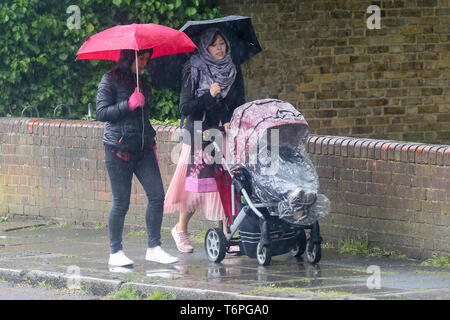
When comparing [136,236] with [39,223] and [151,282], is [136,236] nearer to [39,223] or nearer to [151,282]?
[39,223]

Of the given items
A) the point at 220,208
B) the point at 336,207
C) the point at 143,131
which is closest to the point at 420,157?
the point at 336,207

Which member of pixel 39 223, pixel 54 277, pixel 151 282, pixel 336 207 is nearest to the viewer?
pixel 151 282

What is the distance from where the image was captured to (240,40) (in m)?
9.75

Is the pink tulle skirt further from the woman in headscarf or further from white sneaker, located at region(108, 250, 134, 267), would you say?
white sneaker, located at region(108, 250, 134, 267)

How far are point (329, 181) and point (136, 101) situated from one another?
2.43 meters

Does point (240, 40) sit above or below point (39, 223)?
above

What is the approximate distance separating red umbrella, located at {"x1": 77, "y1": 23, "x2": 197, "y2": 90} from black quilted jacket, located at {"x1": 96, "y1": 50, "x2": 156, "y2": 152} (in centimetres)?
20

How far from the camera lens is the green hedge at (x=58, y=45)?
12844 millimetres

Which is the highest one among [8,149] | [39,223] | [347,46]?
[347,46]

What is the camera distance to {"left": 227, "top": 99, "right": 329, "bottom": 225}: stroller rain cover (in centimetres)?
846

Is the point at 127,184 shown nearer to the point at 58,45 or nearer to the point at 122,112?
the point at 122,112

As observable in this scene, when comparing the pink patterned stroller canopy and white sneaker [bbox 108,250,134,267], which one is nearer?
the pink patterned stroller canopy

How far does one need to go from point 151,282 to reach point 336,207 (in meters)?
2.73

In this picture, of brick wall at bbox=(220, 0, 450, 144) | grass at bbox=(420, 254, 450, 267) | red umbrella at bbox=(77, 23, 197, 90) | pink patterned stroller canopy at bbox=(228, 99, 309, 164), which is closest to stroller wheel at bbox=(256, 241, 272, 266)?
pink patterned stroller canopy at bbox=(228, 99, 309, 164)
